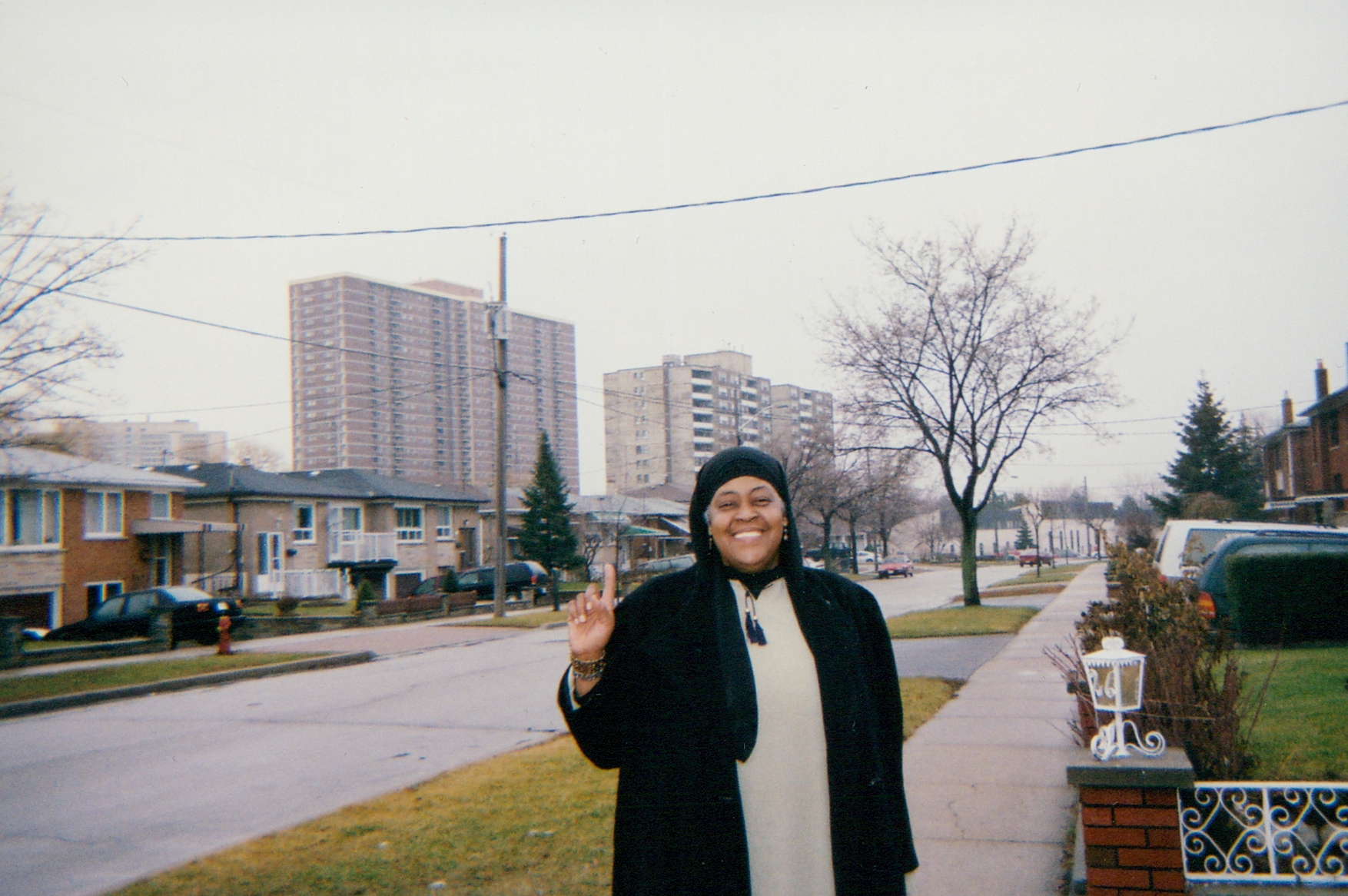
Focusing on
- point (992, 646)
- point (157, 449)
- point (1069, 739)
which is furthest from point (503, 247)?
point (157, 449)

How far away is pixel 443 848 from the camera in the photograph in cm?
557

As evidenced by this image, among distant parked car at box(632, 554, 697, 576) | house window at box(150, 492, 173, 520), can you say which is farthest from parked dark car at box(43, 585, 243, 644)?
distant parked car at box(632, 554, 697, 576)

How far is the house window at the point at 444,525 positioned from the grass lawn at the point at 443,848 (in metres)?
41.4

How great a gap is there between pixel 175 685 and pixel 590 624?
46.3ft

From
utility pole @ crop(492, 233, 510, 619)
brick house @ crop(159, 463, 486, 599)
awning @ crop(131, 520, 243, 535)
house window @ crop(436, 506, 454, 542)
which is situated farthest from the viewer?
house window @ crop(436, 506, 454, 542)

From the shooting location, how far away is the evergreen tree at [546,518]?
43.0 meters

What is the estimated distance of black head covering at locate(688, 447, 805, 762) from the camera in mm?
2543

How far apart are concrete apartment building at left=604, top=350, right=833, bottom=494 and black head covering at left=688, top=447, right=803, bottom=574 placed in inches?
1643

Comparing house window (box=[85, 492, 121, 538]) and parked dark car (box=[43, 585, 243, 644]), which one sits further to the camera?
house window (box=[85, 492, 121, 538])

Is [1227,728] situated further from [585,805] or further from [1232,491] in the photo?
[1232,491]

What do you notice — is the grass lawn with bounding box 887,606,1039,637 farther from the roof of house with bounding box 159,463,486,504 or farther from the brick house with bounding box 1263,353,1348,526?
the roof of house with bounding box 159,463,486,504

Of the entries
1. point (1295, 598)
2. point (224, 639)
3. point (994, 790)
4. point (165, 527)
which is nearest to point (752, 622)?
point (994, 790)

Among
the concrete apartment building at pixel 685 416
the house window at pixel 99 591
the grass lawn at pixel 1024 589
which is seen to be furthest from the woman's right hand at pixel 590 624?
the concrete apartment building at pixel 685 416

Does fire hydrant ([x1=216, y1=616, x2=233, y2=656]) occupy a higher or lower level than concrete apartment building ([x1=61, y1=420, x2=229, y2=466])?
lower
